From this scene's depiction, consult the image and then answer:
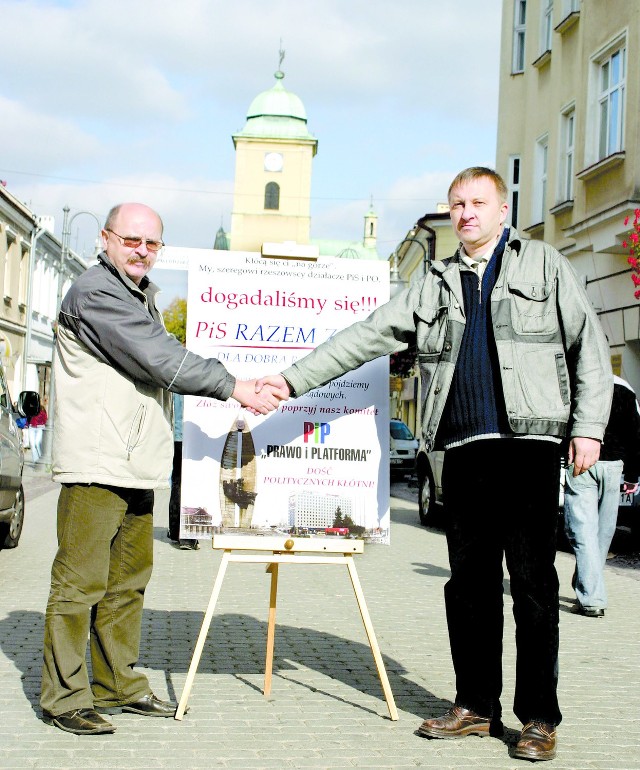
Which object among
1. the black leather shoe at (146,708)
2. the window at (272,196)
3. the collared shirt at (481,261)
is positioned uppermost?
the window at (272,196)

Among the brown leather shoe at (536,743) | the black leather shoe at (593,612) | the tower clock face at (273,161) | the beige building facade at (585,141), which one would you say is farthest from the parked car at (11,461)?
the tower clock face at (273,161)

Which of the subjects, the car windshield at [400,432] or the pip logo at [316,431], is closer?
the pip logo at [316,431]

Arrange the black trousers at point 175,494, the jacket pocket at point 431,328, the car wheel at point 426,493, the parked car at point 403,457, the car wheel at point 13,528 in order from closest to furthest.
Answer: the jacket pocket at point 431,328 < the black trousers at point 175,494 < the car wheel at point 13,528 < the car wheel at point 426,493 < the parked car at point 403,457

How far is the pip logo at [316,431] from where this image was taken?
5.85 meters

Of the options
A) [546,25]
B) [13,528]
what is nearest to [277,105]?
[546,25]

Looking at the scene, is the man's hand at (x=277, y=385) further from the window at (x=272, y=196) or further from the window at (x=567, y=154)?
the window at (x=272, y=196)

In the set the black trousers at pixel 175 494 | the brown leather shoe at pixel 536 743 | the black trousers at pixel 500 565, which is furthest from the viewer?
the black trousers at pixel 175 494

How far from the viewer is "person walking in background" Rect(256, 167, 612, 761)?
483cm

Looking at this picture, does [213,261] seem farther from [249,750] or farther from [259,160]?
[259,160]

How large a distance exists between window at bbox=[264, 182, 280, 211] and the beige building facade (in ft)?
266

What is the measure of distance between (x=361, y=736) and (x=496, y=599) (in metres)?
0.81

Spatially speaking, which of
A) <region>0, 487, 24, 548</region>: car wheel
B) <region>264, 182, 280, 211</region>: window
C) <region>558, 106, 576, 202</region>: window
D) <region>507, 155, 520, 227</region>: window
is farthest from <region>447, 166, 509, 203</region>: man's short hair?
<region>264, 182, 280, 211</region>: window

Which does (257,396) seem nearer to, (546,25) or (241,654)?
(241,654)

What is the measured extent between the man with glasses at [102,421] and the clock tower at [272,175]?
99656 mm
